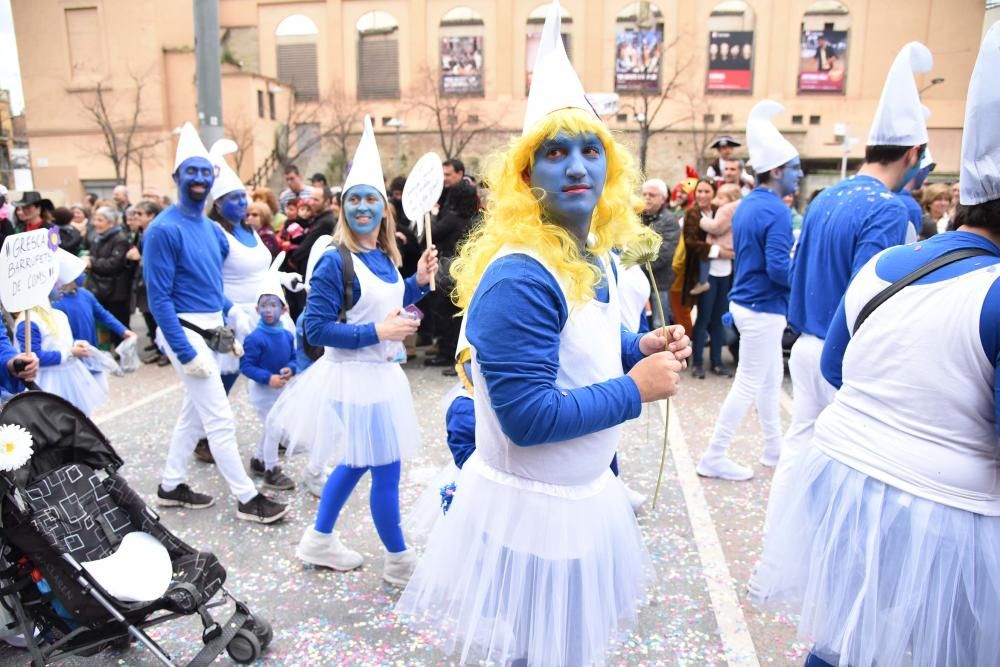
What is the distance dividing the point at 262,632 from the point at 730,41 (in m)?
36.5

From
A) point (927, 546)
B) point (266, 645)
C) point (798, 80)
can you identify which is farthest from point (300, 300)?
point (798, 80)

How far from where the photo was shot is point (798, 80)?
34.0m

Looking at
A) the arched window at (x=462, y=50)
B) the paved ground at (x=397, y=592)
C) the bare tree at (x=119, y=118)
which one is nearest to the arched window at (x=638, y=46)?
the arched window at (x=462, y=50)

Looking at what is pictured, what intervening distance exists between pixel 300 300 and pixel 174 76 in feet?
94.2

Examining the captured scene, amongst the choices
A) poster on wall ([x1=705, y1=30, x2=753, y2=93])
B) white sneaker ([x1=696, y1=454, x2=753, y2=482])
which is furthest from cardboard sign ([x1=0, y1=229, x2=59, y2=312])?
poster on wall ([x1=705, y1=30, x2=753, y2=93])

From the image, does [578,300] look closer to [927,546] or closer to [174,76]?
[927,546]

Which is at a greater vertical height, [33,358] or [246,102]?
[246,102]

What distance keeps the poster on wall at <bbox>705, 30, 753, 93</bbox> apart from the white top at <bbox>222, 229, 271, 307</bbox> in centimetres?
3289

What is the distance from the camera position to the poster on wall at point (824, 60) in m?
33.7

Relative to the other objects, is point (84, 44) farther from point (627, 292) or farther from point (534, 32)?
point (627, 292)

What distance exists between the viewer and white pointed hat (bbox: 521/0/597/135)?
1.86m

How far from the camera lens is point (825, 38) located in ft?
110

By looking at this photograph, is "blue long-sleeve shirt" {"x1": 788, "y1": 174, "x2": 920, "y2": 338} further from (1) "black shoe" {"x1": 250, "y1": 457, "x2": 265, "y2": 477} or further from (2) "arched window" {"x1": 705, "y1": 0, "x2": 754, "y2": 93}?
(2) "arched window" {"x1": 705, "y1": 0, "x2": 754, "y2": 93}

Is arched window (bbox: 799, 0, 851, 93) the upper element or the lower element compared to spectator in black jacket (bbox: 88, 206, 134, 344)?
upper
